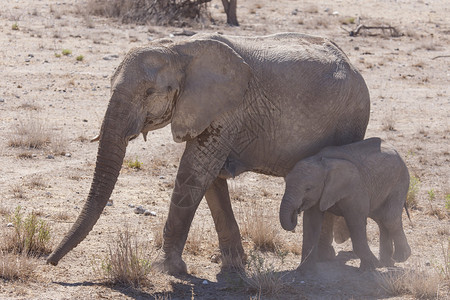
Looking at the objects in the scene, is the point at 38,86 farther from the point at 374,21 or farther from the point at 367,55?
the point at 374,21

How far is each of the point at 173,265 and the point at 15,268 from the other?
4.70 feet

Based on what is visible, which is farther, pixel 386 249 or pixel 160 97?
pixel 386 249

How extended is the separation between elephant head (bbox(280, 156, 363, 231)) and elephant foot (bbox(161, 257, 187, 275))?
113 cm

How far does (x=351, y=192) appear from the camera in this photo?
22.8 feet

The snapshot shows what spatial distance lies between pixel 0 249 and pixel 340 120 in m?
3.34

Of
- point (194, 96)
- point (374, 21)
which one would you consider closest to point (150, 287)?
point (194, 96)

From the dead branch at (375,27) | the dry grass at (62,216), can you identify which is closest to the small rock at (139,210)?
the dry grass at (62,216)

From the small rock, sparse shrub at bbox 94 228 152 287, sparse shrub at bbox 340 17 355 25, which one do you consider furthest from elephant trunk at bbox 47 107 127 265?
sparse shrub at bbox 340 17 355 25

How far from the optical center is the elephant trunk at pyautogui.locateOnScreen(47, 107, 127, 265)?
6273 mm

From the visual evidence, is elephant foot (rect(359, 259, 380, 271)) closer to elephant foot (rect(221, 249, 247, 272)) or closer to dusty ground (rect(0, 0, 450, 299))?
dusty ground (rect(0, 0, 450, 299))

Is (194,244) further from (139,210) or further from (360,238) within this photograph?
(360,238)

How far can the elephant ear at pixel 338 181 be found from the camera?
6855 millimetres

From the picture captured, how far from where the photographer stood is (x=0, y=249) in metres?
7.18

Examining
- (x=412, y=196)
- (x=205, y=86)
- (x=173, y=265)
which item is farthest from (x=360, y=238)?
(x=412, y=196)
